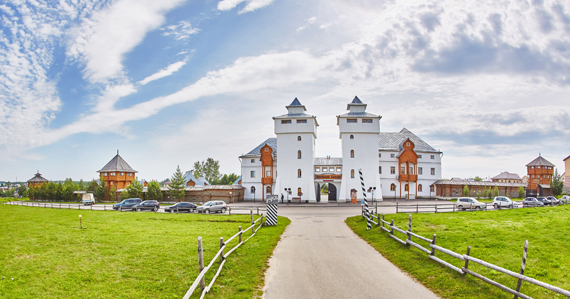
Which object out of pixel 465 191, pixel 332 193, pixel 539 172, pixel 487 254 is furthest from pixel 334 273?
pixel 539 172

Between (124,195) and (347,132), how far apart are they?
1497 inches

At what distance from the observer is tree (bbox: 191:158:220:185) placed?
10356 centimetres

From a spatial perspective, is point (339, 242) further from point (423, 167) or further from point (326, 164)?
point (423, 167)

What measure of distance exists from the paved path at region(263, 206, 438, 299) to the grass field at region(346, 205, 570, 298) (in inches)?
26.8

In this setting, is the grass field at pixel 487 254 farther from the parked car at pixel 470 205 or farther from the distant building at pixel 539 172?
Answer: the distant building at pixel 539 172

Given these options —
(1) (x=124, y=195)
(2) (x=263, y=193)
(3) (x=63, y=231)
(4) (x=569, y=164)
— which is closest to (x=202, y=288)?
(3) (x=63, y=231)

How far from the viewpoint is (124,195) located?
54.0m

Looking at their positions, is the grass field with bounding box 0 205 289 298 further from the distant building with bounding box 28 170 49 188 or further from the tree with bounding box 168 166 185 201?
the distant building with bounding box 28 170 49 188

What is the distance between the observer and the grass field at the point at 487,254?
29.5 ft

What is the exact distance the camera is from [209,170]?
10431 cm

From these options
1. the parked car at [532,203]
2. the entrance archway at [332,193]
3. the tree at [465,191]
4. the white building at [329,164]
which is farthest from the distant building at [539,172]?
the entrance archway at [332,193]

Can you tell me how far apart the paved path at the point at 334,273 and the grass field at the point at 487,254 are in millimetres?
681

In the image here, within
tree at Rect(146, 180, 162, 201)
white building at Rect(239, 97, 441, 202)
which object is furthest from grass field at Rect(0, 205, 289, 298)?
tree at Rect(146, 180, 162, 201)

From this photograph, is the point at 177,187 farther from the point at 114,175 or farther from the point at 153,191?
the point at 114,175
